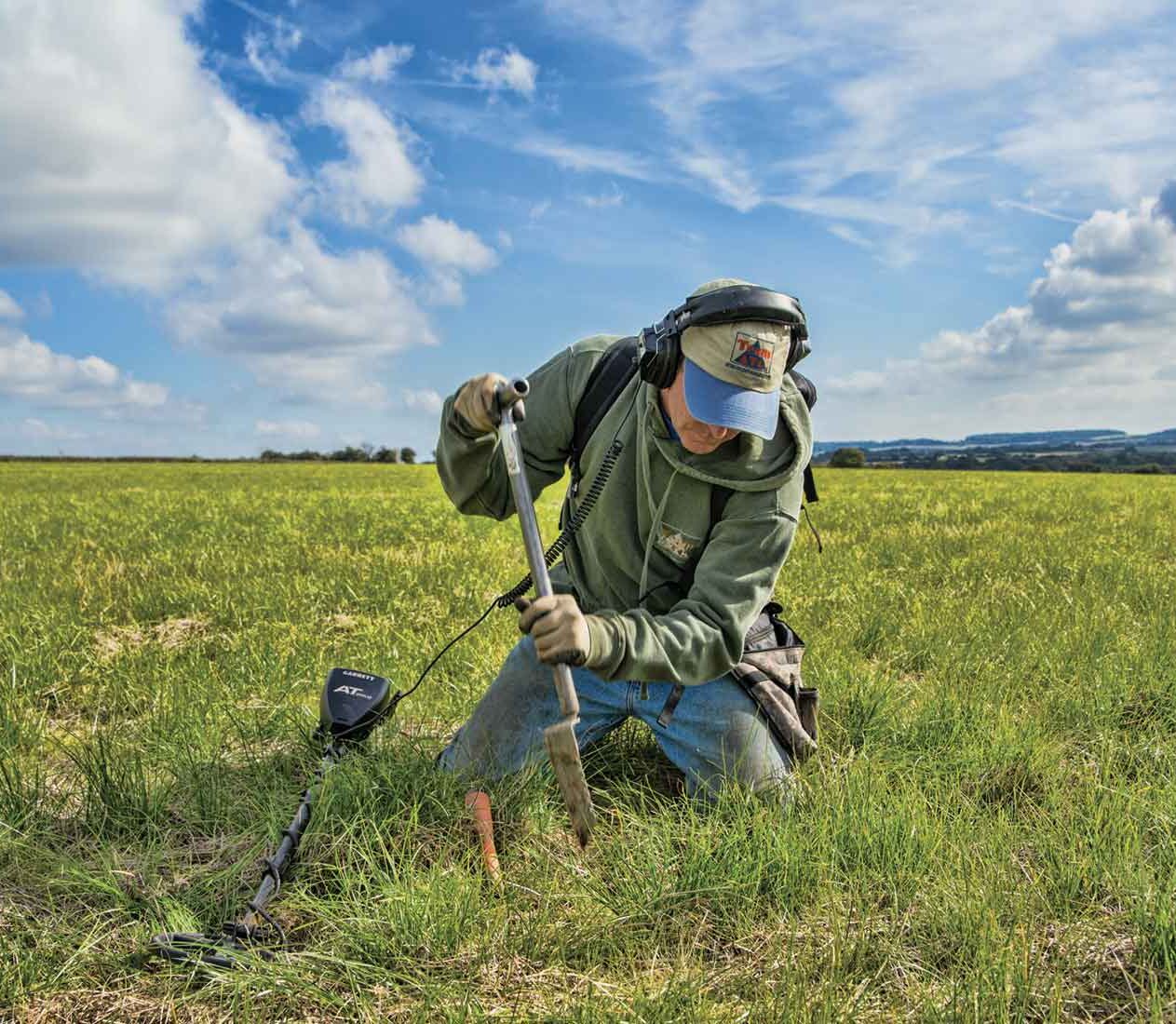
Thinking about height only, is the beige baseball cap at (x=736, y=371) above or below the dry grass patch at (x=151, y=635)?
above

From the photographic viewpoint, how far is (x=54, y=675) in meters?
4.97

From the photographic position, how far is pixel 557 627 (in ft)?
8.85

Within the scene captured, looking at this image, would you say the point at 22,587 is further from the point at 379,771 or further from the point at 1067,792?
the point at 1067,792

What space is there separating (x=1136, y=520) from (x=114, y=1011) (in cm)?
1350

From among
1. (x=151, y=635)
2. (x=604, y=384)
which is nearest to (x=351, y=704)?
(x=604, y=384)

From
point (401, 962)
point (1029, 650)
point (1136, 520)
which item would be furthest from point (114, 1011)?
point (1136, 520)

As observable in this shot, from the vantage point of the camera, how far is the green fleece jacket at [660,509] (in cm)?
320

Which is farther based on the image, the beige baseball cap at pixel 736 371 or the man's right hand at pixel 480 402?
the man's right hand at pixel 480 402

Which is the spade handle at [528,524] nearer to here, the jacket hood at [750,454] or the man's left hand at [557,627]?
the man's left hand at [557,627]

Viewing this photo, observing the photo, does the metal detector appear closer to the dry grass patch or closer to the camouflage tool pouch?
the camouflage tool pouch

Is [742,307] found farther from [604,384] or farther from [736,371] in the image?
[604,384]

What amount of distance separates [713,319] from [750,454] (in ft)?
1.93

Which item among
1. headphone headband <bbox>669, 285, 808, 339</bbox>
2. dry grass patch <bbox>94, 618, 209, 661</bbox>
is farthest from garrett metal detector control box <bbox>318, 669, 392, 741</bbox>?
dry grass patch <bbox>94, 618, 209, 661</bbox>

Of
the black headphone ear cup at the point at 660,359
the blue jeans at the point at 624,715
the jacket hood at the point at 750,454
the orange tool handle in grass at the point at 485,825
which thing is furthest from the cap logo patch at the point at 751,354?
the orange tool handle in grass at the point at 485,825
